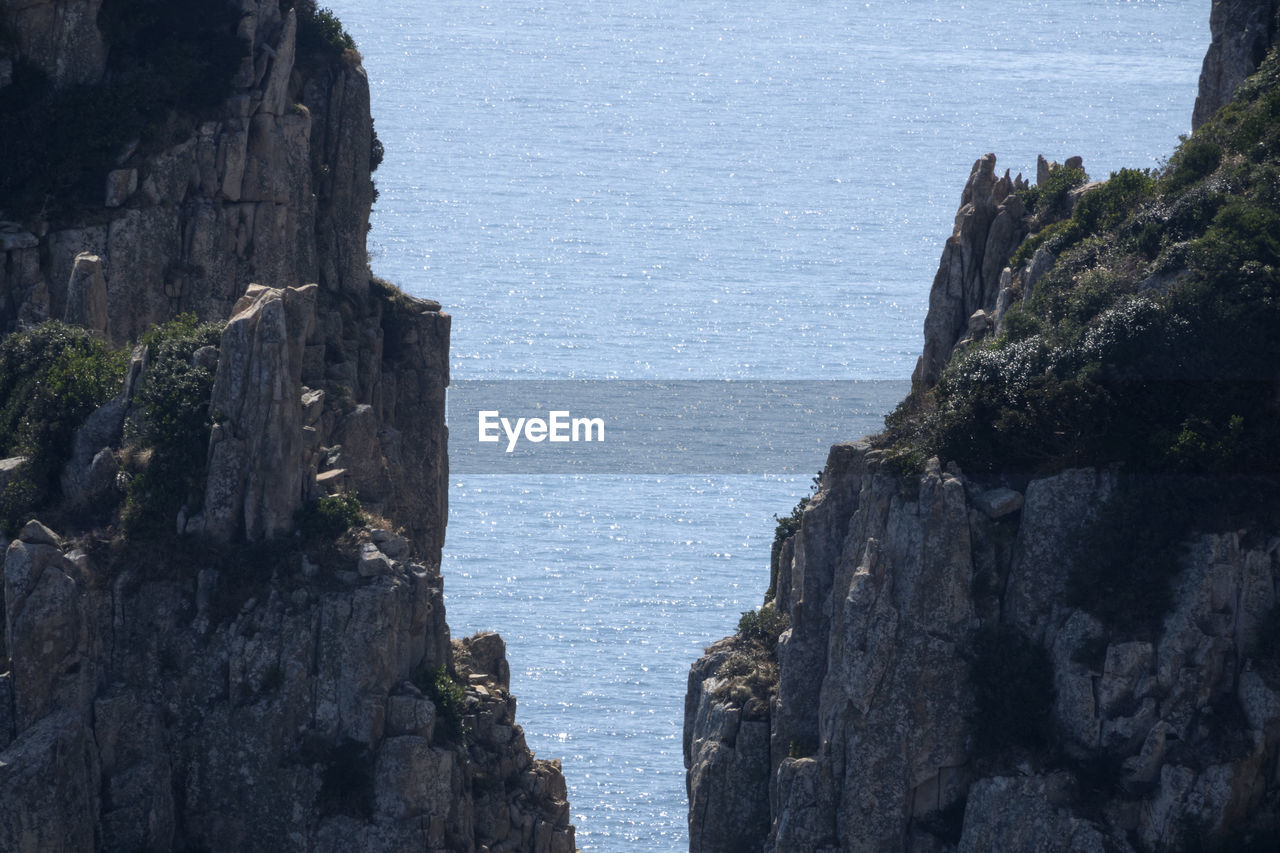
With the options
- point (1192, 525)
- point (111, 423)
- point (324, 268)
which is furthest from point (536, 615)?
point (1192, 525)

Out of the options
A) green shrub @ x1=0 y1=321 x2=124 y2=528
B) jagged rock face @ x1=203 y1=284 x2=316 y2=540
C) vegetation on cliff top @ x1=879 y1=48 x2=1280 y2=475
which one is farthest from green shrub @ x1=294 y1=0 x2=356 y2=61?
vegetation on cliff top @ x1=879 y1=48 x2=1280 y2=475

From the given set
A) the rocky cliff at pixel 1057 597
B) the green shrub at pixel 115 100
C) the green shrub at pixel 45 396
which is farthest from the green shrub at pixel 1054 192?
the green shrub at pixel 45 396

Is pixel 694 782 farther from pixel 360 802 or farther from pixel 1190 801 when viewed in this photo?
pixel 1190 801

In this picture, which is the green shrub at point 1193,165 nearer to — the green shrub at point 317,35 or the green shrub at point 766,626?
the green shrub at point 766,626

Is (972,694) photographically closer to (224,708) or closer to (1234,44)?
(224,708)

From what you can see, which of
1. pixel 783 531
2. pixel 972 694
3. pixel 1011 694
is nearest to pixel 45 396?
pixel 783 531

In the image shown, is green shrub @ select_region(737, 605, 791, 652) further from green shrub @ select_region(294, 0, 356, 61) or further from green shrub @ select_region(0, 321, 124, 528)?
green shrub @ select_region(294, 0, 356, 61)
